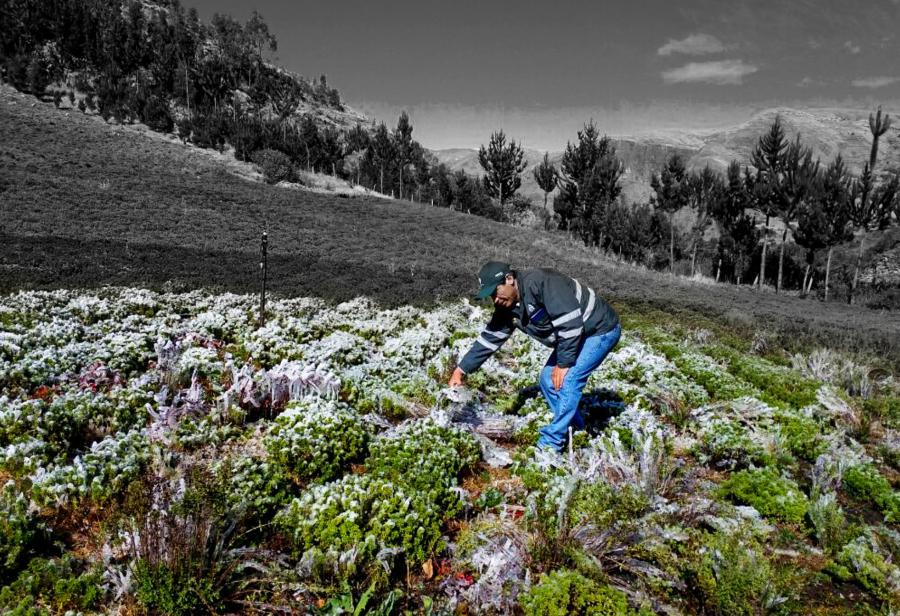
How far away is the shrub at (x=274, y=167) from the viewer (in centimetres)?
4066

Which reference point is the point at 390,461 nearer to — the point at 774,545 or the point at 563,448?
the point at 563,448

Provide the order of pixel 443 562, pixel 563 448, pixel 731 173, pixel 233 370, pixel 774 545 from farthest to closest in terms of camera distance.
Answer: pixel 731 173
pixel 233 370
pixel 563 448
pixel 774 545
pixel 443 562

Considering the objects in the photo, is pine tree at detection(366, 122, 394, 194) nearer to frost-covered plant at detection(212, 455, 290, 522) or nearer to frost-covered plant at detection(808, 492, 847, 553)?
frost-covered plant at detection(212, 455, 290, 522)

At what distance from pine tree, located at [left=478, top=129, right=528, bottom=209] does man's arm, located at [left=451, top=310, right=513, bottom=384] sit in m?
46.5

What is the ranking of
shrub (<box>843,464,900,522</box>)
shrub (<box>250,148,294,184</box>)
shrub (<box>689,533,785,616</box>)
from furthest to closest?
shrub (<box>250,148,294,184</box>), shrub (<box>843,464,900,522</box>), shrub (<box>689,533,785,616</box>)

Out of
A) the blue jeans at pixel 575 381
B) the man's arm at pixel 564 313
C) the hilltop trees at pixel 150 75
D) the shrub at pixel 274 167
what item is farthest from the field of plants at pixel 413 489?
the hilltop trees at pixel 150 75

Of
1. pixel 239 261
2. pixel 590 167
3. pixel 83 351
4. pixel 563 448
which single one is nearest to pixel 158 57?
pixel 590 167

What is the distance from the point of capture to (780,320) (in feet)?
54.4

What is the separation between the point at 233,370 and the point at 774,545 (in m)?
5.70

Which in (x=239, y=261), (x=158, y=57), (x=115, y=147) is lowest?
(x=239, y=261)

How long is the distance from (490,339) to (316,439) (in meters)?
1.86

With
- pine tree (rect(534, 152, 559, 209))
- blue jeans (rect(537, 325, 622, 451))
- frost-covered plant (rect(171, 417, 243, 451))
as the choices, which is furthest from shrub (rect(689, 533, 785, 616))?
pine tree (rect(534, 152, 559, 209))

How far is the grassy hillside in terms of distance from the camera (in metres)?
14.1

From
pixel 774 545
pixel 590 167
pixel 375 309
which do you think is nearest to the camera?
pixel 774 545
